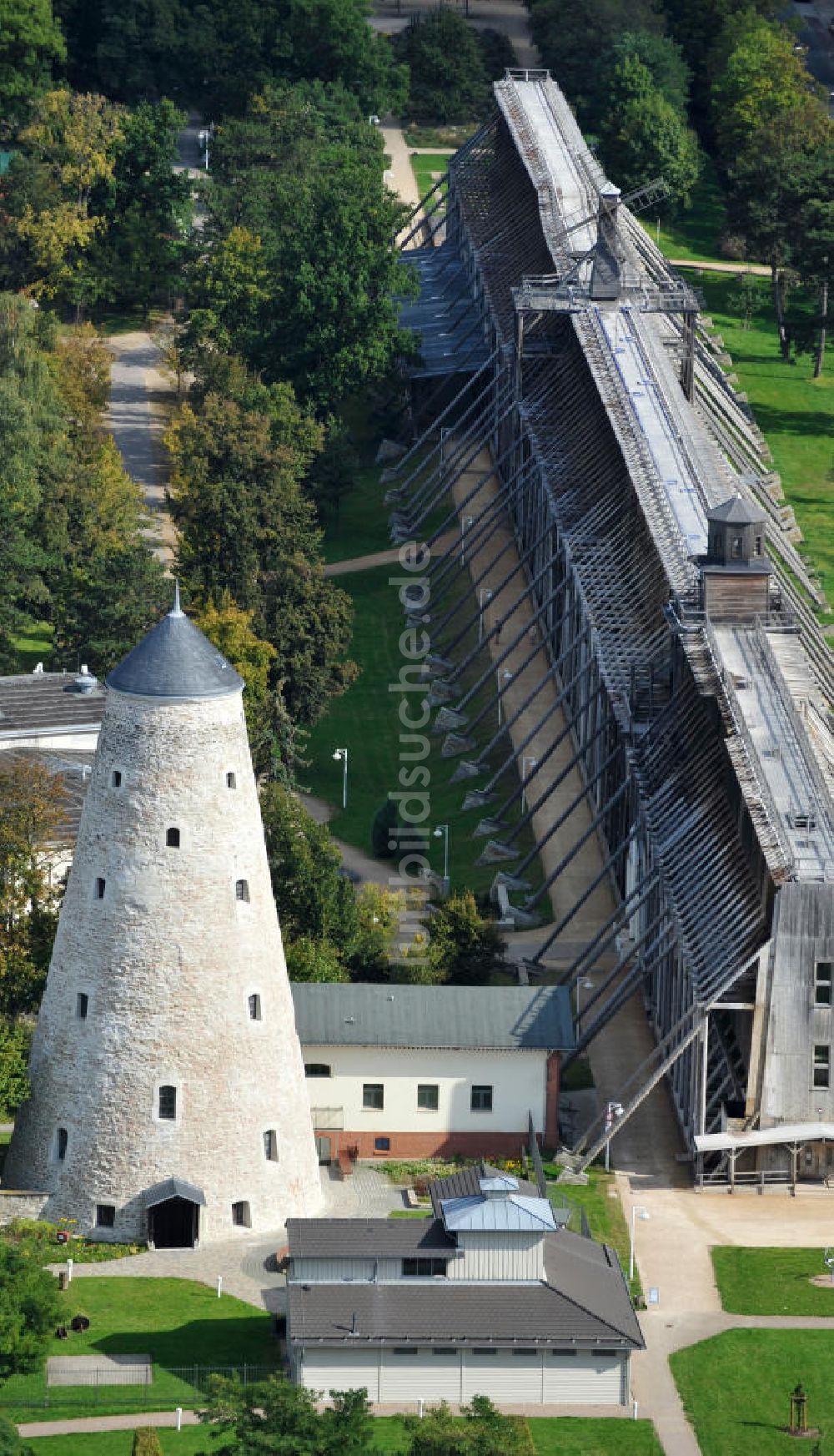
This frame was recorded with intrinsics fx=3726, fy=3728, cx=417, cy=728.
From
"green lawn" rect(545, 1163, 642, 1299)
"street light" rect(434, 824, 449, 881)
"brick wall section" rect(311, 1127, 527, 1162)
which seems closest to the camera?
"green lawn" rect(545, 1163, 642, 1299)

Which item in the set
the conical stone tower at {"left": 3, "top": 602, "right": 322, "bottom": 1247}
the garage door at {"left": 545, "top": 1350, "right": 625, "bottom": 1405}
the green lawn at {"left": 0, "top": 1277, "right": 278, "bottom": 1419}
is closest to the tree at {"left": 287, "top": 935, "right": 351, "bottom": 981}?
the conical stone tower at {"left": 3, "top": 602, "right": 322, "bottom": 1247}

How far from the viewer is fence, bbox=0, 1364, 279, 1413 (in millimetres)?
106625

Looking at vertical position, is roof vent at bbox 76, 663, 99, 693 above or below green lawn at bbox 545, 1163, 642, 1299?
above

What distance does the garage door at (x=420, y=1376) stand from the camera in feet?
350

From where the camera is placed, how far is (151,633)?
11256 cm

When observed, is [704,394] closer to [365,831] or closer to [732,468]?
[732,468]

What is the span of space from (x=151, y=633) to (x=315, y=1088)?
777 inches

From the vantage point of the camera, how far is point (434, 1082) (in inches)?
4897

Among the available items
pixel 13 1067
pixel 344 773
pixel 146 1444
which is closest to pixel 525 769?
pixel 344 773

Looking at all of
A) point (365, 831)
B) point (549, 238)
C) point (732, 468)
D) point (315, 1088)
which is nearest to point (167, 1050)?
point (315, 1088)

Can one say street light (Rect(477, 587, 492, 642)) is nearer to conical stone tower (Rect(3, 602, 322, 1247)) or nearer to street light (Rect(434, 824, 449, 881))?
street light (Rect(434, 824, 449, 881))

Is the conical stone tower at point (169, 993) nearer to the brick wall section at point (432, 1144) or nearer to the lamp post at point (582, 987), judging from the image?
the brick wall section at point (432, 1144)

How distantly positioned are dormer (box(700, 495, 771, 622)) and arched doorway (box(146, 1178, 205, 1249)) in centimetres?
3559

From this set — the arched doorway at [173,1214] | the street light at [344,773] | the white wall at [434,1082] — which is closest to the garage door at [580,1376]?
the arched doorway at [173,1214]
